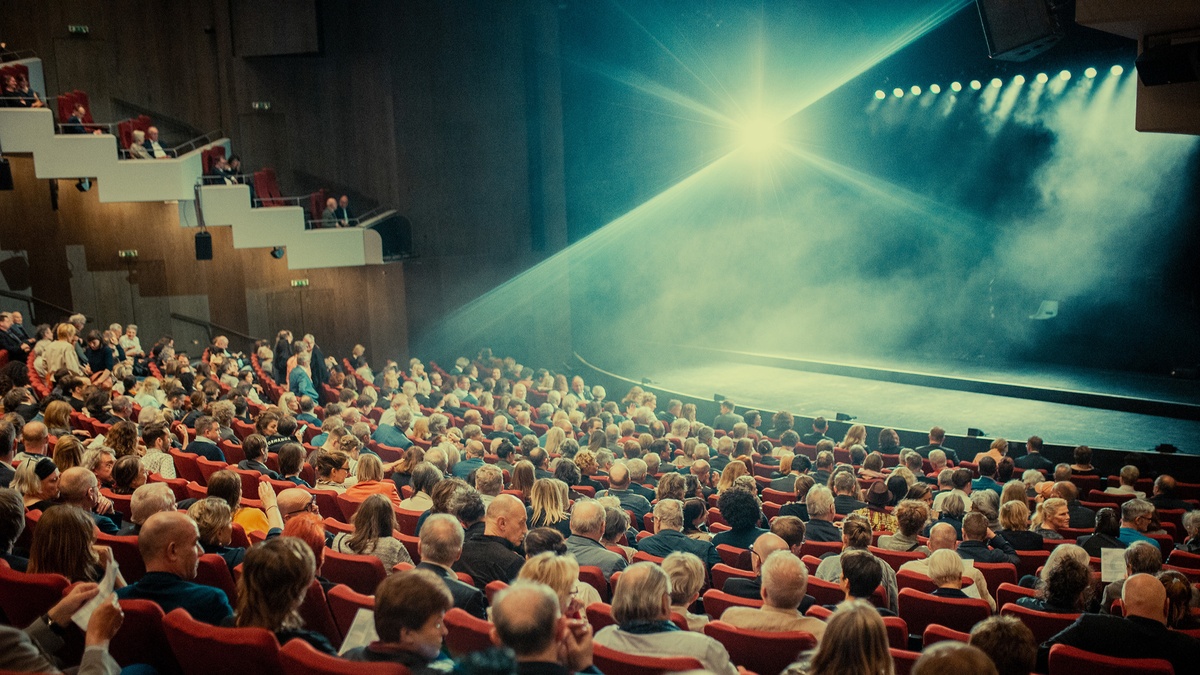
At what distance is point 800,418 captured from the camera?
12.2 meters

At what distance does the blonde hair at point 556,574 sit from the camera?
3305 mm

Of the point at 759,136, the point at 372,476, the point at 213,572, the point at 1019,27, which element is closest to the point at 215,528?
the point at 213,572

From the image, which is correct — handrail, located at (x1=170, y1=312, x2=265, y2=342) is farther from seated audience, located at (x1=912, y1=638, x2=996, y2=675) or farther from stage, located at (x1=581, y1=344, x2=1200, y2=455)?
seated audience, located at (x1=912, y1=638, x2=996, y2=675)

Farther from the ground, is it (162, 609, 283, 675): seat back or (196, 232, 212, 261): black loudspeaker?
(196, 232, 212, 261): black loudspeaker

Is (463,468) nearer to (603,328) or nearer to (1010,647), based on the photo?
(1010,647)

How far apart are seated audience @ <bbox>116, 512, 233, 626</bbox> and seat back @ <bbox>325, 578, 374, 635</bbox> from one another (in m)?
0.40

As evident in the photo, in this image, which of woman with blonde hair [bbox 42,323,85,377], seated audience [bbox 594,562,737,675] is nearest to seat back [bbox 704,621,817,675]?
seated audience [bbox 594,562,737,675]

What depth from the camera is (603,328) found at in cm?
1986

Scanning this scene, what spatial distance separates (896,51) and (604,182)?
6.22 metres

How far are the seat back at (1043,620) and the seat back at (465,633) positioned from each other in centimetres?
223

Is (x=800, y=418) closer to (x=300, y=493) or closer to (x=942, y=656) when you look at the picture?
(x=300, y=493)

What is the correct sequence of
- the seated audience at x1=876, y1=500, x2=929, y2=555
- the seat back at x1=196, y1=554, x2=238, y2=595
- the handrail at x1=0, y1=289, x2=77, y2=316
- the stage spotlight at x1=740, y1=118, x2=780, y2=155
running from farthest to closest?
the stage spotlight at x1=740, y1=118, x2=780, y2=155, the handrail at x1=0, y1=289, x2=77, y2=316, the seated audience at x1=876, y1=500, x2=929, y2=555, the seat back at x1=196, y1=554, x2=238, y2=595

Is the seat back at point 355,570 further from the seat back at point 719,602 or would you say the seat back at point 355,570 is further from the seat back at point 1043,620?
the seat back at point 1043,620

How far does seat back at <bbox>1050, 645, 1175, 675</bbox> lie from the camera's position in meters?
3.18
